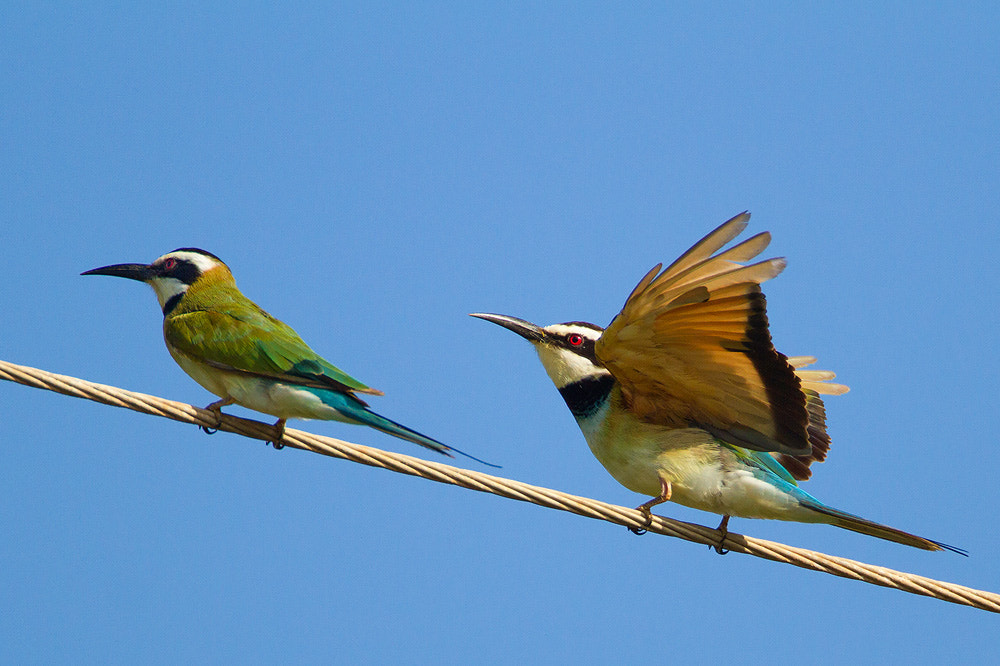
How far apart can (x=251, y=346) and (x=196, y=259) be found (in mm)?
976

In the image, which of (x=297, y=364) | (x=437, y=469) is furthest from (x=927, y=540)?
(x=297, y=364)

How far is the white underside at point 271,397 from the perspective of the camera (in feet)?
13.8

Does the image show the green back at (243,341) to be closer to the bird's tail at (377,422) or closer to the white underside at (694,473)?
the bird's tail at (377,422)

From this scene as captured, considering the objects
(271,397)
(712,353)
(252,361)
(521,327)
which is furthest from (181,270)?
(712,353)

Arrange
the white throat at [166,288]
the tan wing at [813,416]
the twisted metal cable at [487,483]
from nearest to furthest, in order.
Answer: the twisted metal cable at [487,483], the tan wing at [813,416], the white throat at [166,288]

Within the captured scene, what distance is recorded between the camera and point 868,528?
13.2 ft

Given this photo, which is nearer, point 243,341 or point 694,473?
point 694,473

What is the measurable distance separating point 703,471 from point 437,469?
1.30 metres

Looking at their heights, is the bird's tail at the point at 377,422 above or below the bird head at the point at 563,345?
below

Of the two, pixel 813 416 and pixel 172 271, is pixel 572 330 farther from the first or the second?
pixel 172 271

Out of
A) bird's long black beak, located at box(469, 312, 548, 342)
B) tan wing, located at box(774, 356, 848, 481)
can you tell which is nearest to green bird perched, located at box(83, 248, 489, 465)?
bird's long black beak, located at box(469, 312, 548, 342)

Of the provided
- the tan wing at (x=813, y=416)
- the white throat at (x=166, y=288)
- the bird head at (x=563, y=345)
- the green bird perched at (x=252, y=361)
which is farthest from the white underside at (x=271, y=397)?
the tan wing at (x=813, y=416)

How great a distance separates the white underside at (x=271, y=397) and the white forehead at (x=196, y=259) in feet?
2.65

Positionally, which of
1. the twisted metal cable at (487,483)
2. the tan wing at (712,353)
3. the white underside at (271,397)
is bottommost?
the twisted metal cable at (487,483)
